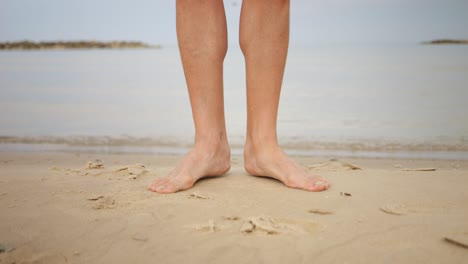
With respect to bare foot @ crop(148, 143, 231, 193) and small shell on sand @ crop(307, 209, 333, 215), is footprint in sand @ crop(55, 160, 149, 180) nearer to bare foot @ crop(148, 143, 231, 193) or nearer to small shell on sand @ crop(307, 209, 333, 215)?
bare foot @ crop(148, 143, 231, 193)

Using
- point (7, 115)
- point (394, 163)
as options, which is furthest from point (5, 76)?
point (394, 163)

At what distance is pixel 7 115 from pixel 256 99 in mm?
4365

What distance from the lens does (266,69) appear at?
2.27 m

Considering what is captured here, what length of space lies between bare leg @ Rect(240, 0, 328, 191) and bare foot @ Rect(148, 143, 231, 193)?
0.17 meters

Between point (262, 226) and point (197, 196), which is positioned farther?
point (197, 196)

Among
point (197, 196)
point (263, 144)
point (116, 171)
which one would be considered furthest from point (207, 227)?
point (116, 171)

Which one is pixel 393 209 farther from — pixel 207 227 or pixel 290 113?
pixel 290 113

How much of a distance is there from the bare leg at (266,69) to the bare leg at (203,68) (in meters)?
0.12

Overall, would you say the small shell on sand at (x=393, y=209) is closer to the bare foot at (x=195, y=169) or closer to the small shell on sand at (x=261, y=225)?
the small shell on sand at (x=261, y=225)

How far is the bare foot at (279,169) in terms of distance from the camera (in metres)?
2.17

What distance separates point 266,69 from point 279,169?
427 mm

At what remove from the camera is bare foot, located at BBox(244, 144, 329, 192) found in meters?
2.17

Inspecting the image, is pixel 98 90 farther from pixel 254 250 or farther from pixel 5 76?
pixel 254 250

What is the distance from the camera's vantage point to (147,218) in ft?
5.78
